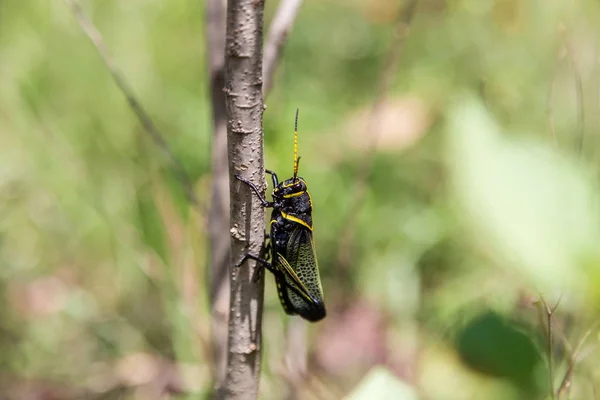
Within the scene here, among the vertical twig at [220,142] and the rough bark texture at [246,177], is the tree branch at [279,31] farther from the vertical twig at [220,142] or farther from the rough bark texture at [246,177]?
the rough bark texture at [246,177]

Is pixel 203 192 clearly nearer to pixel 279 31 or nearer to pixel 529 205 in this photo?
pixel 279 31

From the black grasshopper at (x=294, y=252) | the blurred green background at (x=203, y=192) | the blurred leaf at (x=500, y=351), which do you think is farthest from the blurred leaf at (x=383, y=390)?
the black grasshopper at (x=294, y=252)

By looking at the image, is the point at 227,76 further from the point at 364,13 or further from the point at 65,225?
the point at 364,13

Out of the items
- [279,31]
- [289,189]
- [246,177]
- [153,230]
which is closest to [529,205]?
[246,177]

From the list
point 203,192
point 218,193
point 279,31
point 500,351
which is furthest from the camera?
point 203,192

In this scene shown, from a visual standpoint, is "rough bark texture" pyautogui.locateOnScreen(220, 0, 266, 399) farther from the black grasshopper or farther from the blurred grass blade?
the blurred grass blade

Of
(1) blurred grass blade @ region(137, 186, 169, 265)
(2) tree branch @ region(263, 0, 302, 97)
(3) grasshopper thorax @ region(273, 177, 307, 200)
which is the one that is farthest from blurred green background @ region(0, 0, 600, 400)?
(2) tree branch @ region(263, 0, 302, 97)

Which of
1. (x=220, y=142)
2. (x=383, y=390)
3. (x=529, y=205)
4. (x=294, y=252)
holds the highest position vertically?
(x=220, y=142)
